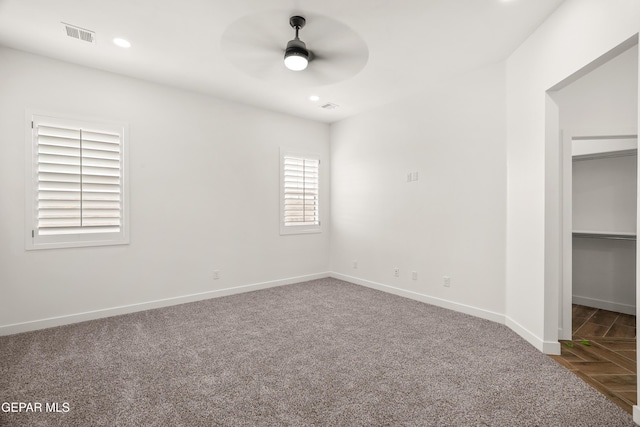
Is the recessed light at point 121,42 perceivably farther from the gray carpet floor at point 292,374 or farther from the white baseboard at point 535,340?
the white baseboard at point 535,340

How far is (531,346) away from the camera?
2.84 m

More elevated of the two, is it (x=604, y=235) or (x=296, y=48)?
(x=296, y=48)

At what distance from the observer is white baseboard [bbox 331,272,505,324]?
353cm

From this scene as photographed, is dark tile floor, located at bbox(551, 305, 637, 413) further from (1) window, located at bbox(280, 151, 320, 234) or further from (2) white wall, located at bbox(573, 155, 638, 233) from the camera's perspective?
(1) window, located at bbox(280, 151, 320, 234)

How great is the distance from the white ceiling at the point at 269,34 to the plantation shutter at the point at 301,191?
1.59 m

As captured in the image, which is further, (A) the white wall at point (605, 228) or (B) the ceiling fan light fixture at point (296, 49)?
(A) the white wall at point (605, 228)

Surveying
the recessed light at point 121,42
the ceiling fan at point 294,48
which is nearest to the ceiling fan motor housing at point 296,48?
the ceiling fan at point 294,48

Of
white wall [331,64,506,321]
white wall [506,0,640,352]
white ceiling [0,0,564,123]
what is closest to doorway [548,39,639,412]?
white wall [506,0,640,352]

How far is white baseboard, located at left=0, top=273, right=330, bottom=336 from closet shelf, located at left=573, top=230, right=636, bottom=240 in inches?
161

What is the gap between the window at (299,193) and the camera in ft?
17.0

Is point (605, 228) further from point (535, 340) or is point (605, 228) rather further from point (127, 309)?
point (127, 309)

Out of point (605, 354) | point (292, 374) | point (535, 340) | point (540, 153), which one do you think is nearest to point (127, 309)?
point (292, 374)

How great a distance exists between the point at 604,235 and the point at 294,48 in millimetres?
4298

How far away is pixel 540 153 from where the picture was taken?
2787 mm
